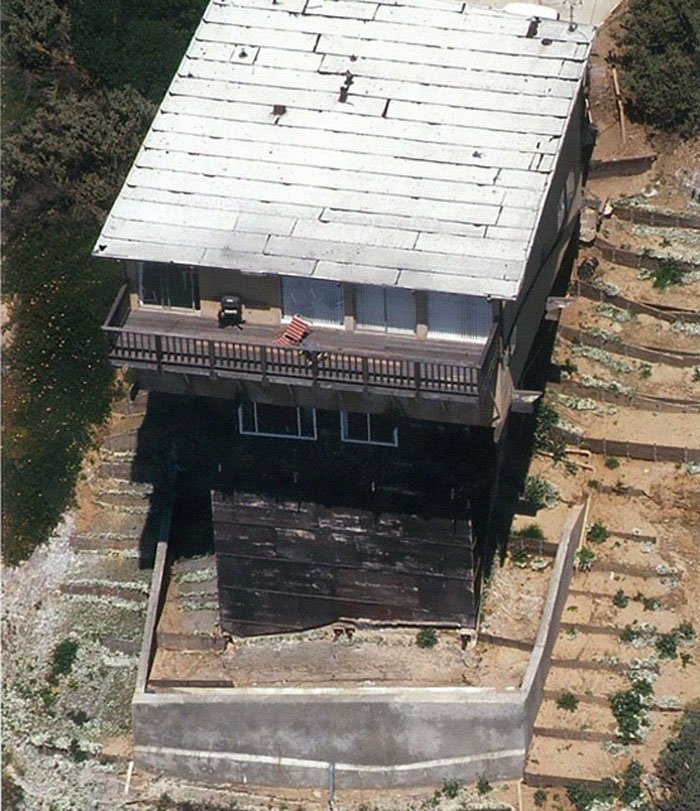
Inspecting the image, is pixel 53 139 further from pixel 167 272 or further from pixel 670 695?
pixel 670 695

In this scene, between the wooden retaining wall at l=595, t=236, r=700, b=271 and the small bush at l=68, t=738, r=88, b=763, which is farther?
the wooden retaining wall at l=595, t=236, r=700, b=271

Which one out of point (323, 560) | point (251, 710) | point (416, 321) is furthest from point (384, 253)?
point (251, 710)

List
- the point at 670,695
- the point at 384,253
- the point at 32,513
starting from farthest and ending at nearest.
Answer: the point at 32,513 → the point at 670,695 → the point at 384,253

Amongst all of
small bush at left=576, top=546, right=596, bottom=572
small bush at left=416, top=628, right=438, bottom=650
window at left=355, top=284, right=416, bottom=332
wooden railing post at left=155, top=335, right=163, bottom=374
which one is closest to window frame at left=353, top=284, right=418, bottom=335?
window at left=355, top=284, right=416, bottom=332

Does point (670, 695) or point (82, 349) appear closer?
point (670, 695)

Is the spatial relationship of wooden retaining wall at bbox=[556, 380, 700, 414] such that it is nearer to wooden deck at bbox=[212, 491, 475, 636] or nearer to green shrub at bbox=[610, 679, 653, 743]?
wooden deck at bbox=[212, 491, 475, 636]
